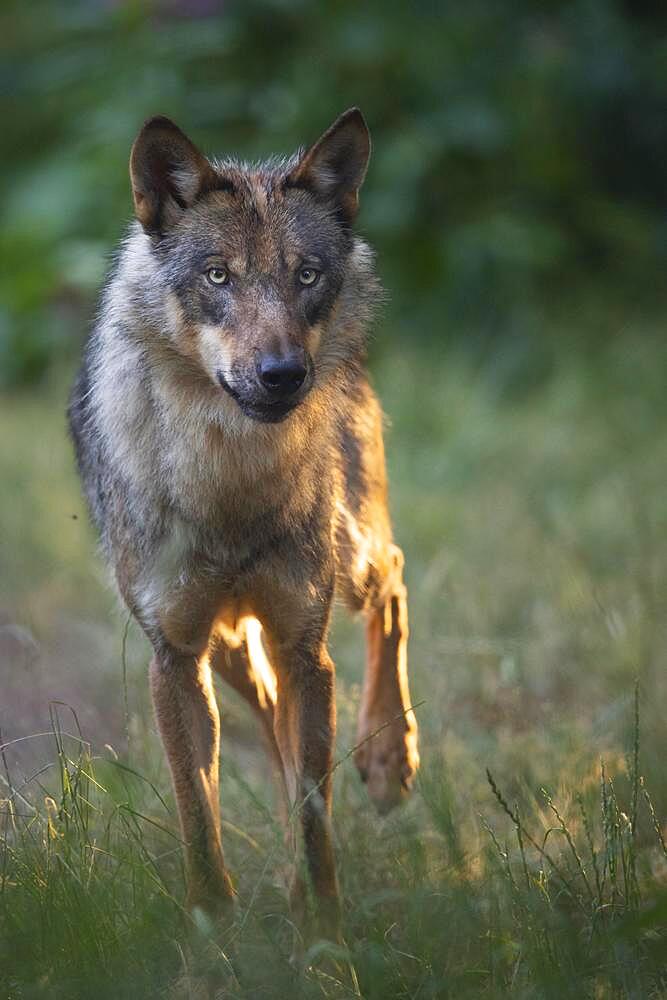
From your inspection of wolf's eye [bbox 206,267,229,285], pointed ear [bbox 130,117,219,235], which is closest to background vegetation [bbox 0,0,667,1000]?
wolf's eye [bbox 206,267,229,285]

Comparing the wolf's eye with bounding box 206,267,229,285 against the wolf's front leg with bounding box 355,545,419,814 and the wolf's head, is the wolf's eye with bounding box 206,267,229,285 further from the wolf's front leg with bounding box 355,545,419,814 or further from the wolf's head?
the wolf's front leg with bounding box 355,545,419,814

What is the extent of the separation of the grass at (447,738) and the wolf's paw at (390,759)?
10cm

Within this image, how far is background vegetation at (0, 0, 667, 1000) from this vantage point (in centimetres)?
319

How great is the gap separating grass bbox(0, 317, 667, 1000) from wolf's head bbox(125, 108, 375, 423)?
1080 mm

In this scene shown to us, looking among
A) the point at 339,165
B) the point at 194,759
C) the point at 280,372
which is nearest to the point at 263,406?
the point at 280,372

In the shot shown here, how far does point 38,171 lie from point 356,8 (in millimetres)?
2775

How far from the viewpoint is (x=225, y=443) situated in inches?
147

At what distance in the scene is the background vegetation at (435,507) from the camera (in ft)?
10.5

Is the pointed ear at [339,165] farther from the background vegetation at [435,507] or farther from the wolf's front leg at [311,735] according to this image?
the background vegetation at [435,507]

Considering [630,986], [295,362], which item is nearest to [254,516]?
[295,362]

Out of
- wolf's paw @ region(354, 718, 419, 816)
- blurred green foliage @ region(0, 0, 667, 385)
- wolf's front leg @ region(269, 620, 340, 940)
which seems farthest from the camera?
blurred green foliage @ region(0, 0, 667, 385)

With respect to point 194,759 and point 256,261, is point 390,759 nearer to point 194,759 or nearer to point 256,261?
point 194,759

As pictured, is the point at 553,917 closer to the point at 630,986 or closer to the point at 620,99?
the point at 630,986

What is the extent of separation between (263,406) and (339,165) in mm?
880
